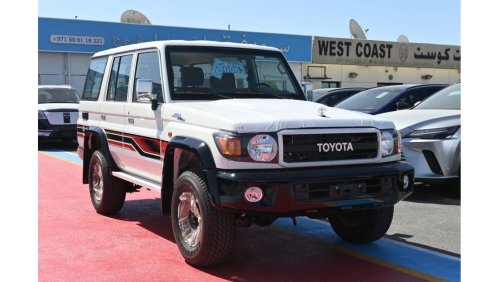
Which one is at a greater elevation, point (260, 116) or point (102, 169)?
point (260, 116)

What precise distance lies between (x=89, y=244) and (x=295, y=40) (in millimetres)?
25367

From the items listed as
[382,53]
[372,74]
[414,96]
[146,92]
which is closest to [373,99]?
[414,96]

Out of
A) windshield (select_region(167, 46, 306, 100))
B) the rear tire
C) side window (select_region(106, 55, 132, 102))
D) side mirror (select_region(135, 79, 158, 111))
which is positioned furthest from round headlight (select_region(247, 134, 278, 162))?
the rear tire

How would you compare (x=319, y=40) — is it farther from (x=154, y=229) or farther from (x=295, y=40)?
(x=154, y=229)

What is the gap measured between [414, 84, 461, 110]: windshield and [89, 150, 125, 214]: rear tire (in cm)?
468

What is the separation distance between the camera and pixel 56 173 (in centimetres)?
1034

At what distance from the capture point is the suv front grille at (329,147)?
4.32 meters

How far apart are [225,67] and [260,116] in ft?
4.85

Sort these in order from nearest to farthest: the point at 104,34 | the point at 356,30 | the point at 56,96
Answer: the point at 56,96 → the point at 104,34 → the point at 356,30

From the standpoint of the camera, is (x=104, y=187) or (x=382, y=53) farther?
(x=382, y=53)

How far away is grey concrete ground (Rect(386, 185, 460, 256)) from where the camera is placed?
18.4 ft

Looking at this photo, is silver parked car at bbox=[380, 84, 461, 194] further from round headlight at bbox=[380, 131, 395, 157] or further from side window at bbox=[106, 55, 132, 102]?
side window at bbox=[106, 55, 132, 102]

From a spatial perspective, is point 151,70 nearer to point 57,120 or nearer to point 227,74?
point 227,74

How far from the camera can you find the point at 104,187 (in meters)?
6.57
